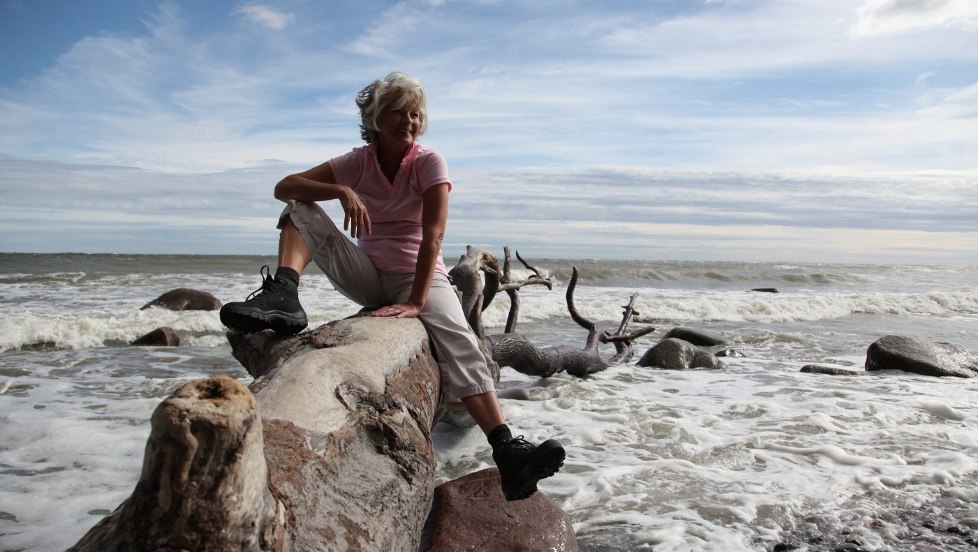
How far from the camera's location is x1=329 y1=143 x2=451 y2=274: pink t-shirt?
12.7 ft

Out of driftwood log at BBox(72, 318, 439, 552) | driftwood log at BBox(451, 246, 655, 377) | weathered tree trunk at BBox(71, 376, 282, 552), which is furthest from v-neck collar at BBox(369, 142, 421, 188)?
weathered tree trunk at BBox(71, 376, 282, 552)

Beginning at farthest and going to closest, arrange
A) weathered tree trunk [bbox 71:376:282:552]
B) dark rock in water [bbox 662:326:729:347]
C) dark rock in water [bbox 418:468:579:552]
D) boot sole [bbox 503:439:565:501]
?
dark rock in water [bbox 662:326:729:347], dark rock in water [bbox 418:468:579:552], boot sole [bbox 503:439:565:501], weathered tree trunk [bbox 71:376:282:552]

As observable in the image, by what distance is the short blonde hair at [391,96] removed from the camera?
3.61 metres

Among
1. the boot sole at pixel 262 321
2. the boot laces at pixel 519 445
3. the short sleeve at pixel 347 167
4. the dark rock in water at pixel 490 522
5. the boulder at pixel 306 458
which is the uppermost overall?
the short sleeve at pixel 347 167

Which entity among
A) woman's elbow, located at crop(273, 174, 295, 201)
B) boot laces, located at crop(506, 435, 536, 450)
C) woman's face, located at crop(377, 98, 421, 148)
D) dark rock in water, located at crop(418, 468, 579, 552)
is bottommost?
dark rock in water, located at crop(418, 468, 579, 552)

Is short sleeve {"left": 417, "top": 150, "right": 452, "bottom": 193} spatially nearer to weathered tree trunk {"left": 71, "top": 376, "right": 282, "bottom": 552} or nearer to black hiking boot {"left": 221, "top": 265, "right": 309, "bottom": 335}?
black hiking boot {"left": 221, "top": 265, "right": 309, "bottom": 335}

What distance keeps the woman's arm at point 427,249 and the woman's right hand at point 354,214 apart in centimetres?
30

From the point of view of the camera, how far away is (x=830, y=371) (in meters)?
8.20

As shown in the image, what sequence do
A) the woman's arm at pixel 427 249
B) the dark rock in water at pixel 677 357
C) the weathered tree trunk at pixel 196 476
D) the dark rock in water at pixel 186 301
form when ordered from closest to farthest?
the weathered tree trunk at pixel 196 476 < the woman's arm at pixel 427 249 < the dark rock in water at pixel 677 357 < the dark rock in water at pixel 186 301

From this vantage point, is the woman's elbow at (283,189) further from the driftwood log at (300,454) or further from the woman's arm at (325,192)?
the driftwood log at (300,454)

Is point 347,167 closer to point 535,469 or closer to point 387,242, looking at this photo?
point 387,242

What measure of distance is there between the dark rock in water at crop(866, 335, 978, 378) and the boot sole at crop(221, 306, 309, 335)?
25.0 feet

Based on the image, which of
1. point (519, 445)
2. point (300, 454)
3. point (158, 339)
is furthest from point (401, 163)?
point (158, 339)

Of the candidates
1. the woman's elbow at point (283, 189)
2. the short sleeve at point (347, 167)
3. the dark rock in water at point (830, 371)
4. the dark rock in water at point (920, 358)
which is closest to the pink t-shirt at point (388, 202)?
the short sleeve at point (347, 167)
